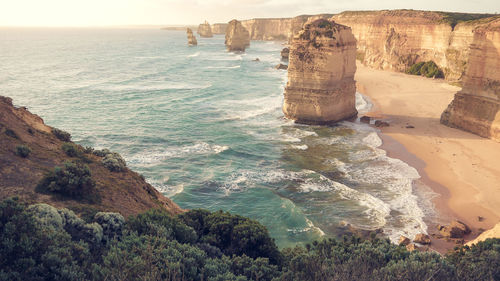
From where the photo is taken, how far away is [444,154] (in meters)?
27.1

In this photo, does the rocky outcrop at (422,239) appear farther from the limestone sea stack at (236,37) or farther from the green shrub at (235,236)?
the limestone sea stack at (236,37)

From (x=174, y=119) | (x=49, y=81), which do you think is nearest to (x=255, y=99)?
(x=174, y=119)

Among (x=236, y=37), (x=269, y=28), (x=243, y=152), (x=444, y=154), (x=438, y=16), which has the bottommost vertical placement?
(x=243, y=152)

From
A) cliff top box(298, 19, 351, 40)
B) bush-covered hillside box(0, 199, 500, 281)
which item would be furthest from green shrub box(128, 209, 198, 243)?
cliff top box(298, 19, 351, 40)

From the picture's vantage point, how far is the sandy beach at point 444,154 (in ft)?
64.8

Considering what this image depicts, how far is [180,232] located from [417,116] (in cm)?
3331

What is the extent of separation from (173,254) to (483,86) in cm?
2983

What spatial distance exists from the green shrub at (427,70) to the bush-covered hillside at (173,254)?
2176 inches

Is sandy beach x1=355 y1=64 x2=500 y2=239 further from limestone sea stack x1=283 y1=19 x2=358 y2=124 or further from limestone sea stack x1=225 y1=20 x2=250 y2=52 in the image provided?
limestone sea stack x1=225 y1=20 x2=250 y2=52

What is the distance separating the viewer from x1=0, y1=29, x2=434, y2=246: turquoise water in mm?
19281

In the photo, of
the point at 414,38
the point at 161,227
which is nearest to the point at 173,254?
the point at 161,227

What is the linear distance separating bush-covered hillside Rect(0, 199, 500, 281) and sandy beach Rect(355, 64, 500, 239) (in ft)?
27.3

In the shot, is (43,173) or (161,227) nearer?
(161,227)

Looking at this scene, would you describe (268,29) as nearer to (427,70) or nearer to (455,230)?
(427,70)
